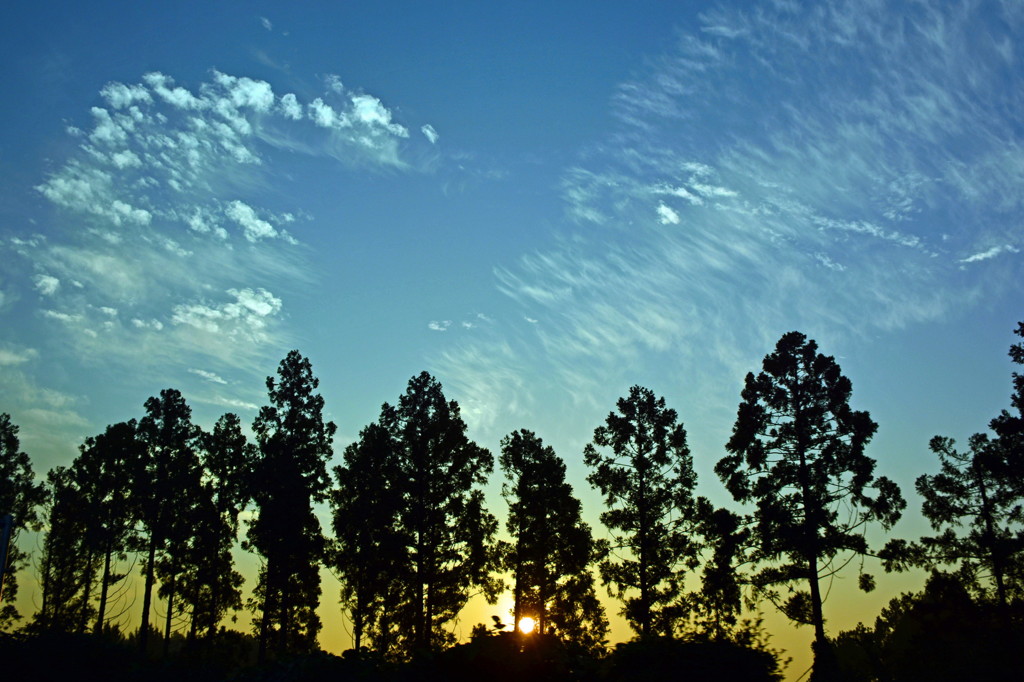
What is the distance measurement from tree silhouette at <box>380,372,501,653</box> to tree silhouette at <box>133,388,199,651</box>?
13062 mm

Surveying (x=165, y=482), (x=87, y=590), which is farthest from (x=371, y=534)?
(x=87, y=590)

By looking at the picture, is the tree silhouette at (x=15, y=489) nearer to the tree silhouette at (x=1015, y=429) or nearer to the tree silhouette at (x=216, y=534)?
the tree silhouette at (x=216, y=534)

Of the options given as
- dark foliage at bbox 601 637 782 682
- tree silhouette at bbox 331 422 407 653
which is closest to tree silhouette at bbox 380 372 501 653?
tree silhouette at bbox 331 422 407 653

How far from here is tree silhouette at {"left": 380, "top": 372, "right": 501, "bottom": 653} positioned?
35375mm

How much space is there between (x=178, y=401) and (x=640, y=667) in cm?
3589

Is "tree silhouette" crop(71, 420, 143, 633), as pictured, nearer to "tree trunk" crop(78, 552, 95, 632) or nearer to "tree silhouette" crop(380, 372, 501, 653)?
"tree trunk" crop(78, 552, 95, 632)

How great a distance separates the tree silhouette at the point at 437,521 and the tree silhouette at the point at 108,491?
1678 centimetres

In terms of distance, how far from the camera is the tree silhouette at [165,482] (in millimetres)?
40562

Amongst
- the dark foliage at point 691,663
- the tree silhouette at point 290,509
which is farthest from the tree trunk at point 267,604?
the dark foliage at point 691,663

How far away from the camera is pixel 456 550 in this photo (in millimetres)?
36000

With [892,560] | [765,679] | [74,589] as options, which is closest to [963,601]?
[892,560]

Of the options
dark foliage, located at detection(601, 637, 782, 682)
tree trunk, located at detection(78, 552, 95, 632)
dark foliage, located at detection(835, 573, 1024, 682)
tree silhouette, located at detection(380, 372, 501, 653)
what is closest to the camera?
dark foliage, located at detection(601, 637, 782, 682)

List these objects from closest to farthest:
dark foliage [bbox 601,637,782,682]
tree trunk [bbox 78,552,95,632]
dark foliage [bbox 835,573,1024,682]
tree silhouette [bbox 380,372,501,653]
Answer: dark foliage [bbox 601,637,782,682] → dark foliage [bbox 835,573,1024,682] → tree silhouette [bbox 380,372,501,653] → tree trunk [bbox 78,552,95,632]

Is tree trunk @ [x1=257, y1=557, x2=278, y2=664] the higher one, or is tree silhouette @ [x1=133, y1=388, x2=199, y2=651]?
tree silhouette @ [x1=133, y1=388, x2=199, y2=651]
